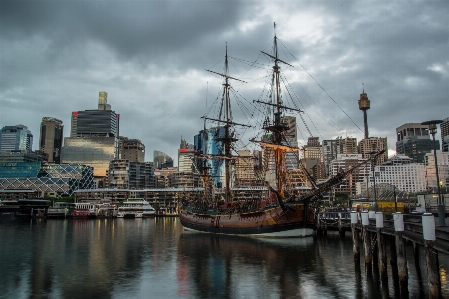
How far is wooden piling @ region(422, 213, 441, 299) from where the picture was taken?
51.8ft

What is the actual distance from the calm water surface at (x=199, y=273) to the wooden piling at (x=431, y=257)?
5.42 m

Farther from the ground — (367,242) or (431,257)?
(431,257)

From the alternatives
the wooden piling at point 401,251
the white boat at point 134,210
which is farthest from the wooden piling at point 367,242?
the white boat at point 134,210

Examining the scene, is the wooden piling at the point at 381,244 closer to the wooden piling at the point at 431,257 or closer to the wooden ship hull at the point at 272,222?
the wooden piling at the point at 431,257

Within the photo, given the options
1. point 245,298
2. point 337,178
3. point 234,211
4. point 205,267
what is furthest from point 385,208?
point 245,298

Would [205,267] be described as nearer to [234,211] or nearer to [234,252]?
[234,252]

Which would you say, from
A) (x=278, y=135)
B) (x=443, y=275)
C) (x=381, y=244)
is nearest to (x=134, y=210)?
(x=278, y=135)

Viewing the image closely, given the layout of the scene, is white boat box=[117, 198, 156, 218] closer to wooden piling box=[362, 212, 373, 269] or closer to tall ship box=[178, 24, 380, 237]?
tall ship box=[178, 24, 380, 237]

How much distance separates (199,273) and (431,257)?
60.0 ft

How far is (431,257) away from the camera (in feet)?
52.1

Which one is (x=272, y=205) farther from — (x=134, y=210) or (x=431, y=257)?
(x=134, y=210)

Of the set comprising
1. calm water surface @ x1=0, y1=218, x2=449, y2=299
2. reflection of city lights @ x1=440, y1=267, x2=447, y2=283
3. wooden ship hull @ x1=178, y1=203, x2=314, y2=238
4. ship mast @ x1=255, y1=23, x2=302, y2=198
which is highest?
ship mast @ x1=255, y1=23, x2=302, y2=198

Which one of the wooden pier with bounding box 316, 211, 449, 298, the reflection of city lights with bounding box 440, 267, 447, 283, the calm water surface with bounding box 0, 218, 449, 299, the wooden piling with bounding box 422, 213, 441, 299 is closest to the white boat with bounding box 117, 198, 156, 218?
the calm water surface with bounding box 0, 218, 449, 299

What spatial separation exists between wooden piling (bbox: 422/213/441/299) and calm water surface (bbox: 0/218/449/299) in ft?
17.8
